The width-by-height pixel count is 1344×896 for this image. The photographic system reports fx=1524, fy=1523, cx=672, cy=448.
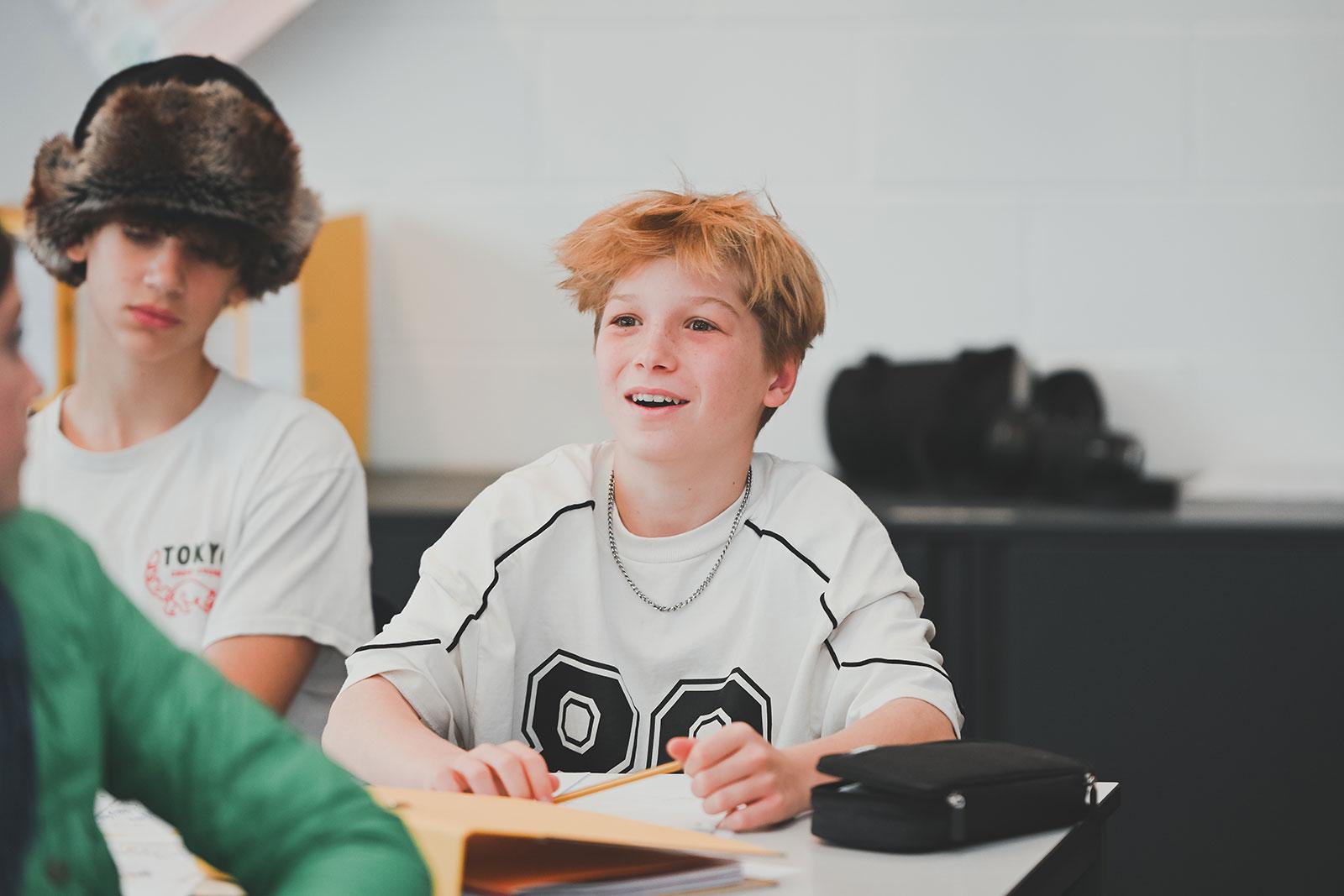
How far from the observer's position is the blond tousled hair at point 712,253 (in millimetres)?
1507

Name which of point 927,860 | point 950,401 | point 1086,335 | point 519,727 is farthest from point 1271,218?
point 927,860

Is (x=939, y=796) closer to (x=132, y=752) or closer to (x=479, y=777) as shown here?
(x=479, y=777)

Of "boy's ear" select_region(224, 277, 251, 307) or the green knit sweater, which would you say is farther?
"boy's ear" select_region(224, 277, 251, 307)

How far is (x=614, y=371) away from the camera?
1.50 metres

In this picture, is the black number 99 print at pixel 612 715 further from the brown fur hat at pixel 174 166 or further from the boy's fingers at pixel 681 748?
the brown fur hat at pixel 174 166

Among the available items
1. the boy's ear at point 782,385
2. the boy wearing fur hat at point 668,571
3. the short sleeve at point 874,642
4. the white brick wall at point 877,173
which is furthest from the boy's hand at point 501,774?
the white brick wall at point 877,173

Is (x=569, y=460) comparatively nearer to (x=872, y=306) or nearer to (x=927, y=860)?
(x=927, y=860)

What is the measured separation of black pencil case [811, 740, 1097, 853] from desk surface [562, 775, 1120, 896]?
0.03 ft

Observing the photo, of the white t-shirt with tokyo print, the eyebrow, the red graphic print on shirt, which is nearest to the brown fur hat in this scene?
the white t-shirt with tokyo print

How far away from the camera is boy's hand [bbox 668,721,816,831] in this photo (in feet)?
3.55

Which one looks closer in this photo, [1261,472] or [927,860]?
[927,860]

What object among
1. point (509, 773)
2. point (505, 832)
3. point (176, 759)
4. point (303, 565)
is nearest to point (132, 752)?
point (176, 759)

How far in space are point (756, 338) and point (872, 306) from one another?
122 cm

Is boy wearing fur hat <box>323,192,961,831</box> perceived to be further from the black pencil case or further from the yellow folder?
the yellow folder
